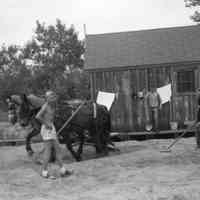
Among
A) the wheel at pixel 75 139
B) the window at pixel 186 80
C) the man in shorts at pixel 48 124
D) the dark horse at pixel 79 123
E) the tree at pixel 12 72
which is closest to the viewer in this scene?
the man in shorts at pixel 48 124

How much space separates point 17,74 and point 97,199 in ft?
95.0

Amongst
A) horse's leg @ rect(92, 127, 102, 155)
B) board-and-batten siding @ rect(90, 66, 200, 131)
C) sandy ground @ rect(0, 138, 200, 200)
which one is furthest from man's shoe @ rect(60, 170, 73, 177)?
board-and-batten siding @ rect(90, 66, 200, 131)

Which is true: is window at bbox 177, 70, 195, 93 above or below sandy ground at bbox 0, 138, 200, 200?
above

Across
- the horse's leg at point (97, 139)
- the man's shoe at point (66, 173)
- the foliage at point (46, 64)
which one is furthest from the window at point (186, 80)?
the foliage at point (46, 64)

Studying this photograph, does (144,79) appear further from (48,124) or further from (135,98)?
(48,124)

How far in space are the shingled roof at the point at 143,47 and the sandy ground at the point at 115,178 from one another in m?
5.94

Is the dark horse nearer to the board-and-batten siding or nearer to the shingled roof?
the board-and-batten siding

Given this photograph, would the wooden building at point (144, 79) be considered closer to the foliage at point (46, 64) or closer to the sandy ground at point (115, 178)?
the sandy ground at point (115, 178)

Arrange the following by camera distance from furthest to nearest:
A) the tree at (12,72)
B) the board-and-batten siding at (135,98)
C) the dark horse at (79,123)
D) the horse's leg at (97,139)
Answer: the tree at (12,72)
the board-and-batten siding at (135,98)
the horse's leg at (97,139)
the dark horse at (79,123)

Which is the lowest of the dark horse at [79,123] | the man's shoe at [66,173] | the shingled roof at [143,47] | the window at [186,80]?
the man's shoe at [66,173]

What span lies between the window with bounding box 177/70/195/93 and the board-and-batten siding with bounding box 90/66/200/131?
0.21m

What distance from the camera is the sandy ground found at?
5961 mm

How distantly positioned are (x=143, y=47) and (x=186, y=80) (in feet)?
9.18

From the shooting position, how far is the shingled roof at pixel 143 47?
15594 millimetres
